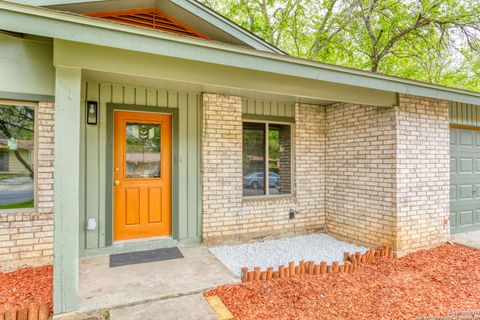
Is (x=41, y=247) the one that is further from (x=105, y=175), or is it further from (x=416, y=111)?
(x=416, y=111)

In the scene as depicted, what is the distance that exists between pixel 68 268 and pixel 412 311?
3235 millimetres

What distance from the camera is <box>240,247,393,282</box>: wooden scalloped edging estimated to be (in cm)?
319

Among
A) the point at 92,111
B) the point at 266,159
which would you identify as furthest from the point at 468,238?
the point at 92,111

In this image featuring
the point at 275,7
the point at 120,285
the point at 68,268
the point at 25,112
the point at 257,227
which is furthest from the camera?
the point at 275,7

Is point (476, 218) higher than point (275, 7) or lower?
lower

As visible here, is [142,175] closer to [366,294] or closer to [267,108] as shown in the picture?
[267,108]

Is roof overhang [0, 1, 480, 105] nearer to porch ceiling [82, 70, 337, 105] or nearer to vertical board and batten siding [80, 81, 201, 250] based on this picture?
porch ceiling [82, 70, 337, 105]

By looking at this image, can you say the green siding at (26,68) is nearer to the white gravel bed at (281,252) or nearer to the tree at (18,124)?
the tree at (18,124)

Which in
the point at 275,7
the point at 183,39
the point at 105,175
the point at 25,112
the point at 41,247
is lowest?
the point at 41,247

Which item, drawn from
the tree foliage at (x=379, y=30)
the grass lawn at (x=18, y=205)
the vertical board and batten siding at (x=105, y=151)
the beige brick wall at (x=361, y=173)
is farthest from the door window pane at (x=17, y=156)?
the tree foliage at (x=379, y=30)

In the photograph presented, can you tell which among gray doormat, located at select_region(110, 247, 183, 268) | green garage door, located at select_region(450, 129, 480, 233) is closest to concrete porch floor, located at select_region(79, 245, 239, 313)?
gray doormat, located at select_region(110, 247, 183, 268)

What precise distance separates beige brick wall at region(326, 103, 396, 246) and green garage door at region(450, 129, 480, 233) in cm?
190

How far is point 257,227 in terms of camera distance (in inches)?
193

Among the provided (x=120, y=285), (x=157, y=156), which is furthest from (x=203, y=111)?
(x=120, y=285)
